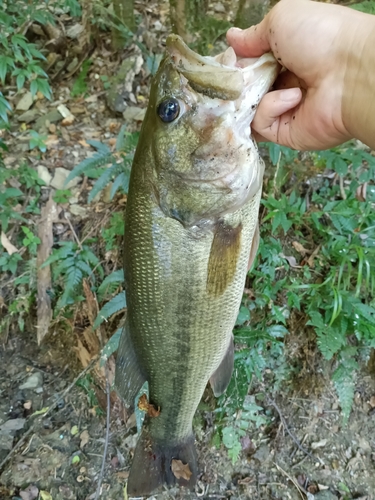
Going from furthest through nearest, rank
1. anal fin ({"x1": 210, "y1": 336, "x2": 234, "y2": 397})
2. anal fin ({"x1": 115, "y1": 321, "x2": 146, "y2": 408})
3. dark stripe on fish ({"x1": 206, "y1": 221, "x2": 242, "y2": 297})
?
1. anal fin ({"x1": 210, "y1": 336, "x2": 234, "y2": 397})
2. anal fin ({"x1": 115, "y1": 321, "x2": 146, "y2": 408})
3. dark stripe on fish ({"x1": 206, "y1": 221, "x2": 242, "y2": 297})

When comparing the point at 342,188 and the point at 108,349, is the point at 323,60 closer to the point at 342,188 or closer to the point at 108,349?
the point at 342,188

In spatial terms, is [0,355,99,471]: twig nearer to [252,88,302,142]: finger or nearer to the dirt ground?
the dirt ground

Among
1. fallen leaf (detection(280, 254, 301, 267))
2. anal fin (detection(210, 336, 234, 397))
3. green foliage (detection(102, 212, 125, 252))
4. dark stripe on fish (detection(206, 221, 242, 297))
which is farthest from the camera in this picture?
green foliage (detection(102, 212, 125, 252))

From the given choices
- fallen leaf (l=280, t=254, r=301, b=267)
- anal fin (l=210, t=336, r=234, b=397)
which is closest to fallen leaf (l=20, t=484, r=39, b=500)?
anal fin (l=210, t=336, r=234, b=397)

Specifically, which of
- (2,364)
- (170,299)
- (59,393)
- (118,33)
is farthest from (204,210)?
(118,33)

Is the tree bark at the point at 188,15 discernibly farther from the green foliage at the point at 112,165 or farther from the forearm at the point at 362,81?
the forearm at the point at 362,81

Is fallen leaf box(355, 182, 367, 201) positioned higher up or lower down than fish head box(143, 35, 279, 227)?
lower down

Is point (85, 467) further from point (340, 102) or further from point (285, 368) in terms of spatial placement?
point (340, 102)
